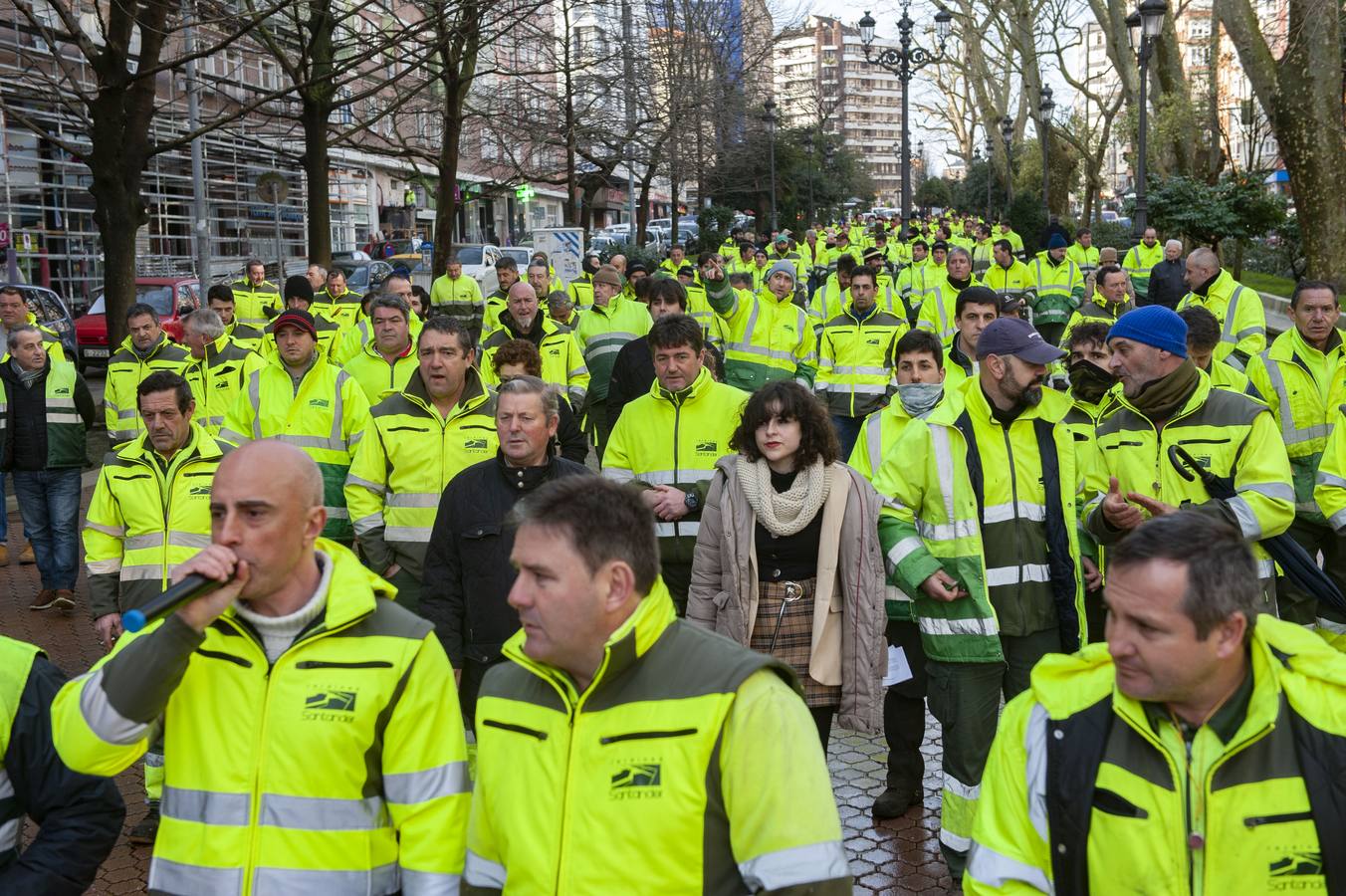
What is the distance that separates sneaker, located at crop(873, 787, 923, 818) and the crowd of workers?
0.10ft

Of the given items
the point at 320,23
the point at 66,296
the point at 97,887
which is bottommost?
the point at 97,887

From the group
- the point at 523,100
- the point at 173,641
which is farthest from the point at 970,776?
the point at 523,100

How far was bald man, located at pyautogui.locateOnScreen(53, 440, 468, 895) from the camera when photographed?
296cm

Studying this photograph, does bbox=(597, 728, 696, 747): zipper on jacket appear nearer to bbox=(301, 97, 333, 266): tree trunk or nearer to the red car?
bbox=(301, 97, 333, 266): tree trunk

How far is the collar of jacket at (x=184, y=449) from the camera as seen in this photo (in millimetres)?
6113

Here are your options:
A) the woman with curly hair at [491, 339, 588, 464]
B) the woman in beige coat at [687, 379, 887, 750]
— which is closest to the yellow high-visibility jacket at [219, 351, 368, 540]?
the woman with curly hair at [491, 339, 588, 464]

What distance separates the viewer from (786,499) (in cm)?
508

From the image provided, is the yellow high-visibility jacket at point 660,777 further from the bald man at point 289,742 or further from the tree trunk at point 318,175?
the tree trunk at point 318,175


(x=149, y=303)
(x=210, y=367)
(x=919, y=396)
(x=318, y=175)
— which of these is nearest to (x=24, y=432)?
(x=210, y=367)

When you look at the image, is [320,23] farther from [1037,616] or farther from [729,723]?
[729,723]

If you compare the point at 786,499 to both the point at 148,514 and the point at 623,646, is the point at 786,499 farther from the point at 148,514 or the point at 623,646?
the point at 148,514

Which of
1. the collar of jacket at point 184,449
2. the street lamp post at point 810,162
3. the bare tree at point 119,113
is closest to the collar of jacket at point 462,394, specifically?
the collar of jacket at point 184,449

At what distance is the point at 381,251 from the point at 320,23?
2518 cm

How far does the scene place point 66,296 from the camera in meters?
29.9
